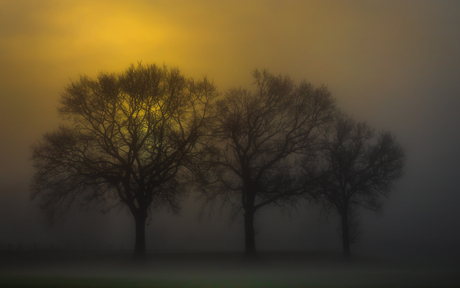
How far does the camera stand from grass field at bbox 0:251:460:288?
1433cm

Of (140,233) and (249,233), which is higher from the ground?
(140,233)

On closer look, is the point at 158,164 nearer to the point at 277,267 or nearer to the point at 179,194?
the point at 179,194

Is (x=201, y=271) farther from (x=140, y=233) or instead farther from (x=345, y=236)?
(x=345, y=236)

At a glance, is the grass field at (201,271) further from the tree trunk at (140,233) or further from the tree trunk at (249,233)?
the tree trunk at (140,233)

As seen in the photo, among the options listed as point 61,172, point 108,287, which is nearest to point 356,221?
point 61,172

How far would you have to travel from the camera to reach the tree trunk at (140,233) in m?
23.0

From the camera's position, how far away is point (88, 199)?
72.2ft

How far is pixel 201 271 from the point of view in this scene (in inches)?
746

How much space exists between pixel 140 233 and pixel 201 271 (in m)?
5.56

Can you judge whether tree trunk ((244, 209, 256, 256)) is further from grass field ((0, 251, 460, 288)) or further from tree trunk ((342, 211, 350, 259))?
tree trunk ((342, 211, 350, 259))

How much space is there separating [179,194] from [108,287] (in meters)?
10.8

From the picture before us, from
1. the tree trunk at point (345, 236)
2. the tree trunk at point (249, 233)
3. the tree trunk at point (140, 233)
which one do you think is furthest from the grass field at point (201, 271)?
the tree trunk at point (345, 236)

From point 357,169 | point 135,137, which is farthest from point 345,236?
point 135,137

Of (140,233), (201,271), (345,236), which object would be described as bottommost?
(201,271)
